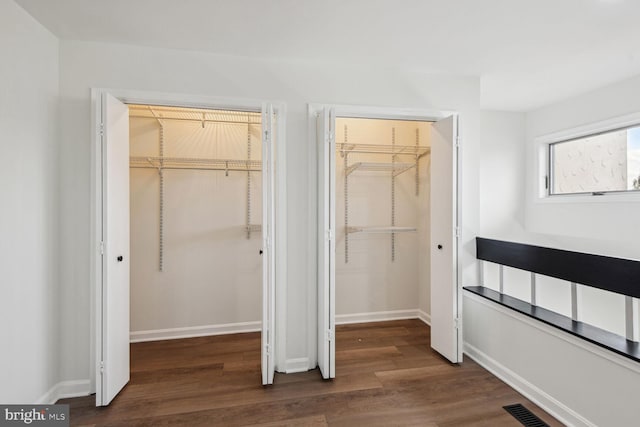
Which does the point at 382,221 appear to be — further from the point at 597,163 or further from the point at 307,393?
the point at 597,163

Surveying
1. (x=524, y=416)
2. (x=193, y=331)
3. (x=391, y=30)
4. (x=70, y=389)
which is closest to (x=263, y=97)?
(x=391, y=30)

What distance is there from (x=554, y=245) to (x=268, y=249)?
3.10 meters

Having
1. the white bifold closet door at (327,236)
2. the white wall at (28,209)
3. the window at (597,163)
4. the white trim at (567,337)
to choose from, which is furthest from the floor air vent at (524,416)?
the white wall at (28,209)

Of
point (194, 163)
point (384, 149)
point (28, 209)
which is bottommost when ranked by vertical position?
point (28, 209)

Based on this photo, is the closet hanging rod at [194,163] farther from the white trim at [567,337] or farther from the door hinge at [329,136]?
the white trim at [567,337]

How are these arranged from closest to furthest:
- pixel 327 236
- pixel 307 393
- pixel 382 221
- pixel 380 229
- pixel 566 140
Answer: pixel 307 393, pixel 327 236, pixel 380 229, pixel 566 140, pixel 382 221

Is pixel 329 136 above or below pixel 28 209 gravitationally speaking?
above

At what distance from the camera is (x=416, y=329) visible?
3.17 metres

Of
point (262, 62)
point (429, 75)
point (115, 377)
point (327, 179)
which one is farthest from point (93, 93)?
point (429, 75)

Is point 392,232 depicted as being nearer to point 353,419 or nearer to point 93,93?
point 353,419

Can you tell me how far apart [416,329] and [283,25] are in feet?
9.77

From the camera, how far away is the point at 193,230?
9.84 ft

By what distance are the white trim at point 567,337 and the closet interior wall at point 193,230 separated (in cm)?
215

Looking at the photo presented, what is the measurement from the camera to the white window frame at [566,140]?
104 inches
